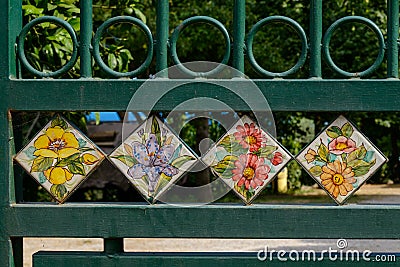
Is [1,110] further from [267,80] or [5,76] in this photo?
[267,80]

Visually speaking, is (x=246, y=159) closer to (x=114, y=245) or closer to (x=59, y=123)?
(x=114, y=245)

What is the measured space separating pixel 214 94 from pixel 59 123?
531 millimetres

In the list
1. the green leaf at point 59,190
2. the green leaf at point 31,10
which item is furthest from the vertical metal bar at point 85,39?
the green leaf at point 31,10

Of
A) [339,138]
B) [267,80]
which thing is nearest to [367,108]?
[339,138]

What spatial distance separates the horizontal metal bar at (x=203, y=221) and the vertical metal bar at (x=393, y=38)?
45cm

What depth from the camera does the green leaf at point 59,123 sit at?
2289mm

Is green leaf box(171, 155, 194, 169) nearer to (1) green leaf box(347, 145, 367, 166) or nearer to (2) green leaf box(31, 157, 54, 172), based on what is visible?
(2) green leaf box(31, 157, 54, 172)

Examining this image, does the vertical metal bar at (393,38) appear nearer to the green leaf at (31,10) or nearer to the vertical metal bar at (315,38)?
the vertical metal bar at (315,38)

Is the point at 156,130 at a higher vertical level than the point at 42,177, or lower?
higher

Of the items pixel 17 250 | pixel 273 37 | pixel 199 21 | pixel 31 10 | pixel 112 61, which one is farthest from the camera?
pixel 273 37

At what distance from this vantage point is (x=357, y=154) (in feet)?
7.30

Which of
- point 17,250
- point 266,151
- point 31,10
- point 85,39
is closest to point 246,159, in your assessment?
point 266,151

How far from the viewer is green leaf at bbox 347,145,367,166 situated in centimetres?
222

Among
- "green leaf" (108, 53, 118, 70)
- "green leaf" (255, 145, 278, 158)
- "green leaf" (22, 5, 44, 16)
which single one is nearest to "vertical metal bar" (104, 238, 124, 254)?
"green leaf" (255, 145, 278, 158)
